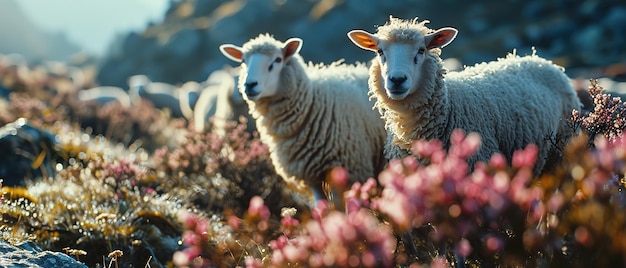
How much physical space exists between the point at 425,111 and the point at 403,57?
1.41 feet

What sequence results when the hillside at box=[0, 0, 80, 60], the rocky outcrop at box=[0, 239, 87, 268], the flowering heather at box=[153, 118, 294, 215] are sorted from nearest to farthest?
1. the rocky outcrop at box=[0, 239, 87, 268]
2. the flowering heather at box=[153, 118, 294, 215]
3. the hillside at box=[0, 0, 80, 60]

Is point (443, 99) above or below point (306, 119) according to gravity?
below

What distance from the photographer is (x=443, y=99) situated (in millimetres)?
4258

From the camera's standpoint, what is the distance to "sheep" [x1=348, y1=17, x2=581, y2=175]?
420cm

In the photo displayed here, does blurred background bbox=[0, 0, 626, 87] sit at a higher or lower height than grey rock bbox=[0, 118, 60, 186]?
higher

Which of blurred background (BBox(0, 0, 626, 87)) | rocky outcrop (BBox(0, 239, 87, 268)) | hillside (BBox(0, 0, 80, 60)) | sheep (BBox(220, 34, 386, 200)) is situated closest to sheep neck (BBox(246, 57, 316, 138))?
sheep (BBox(220, 34, 386, 200))

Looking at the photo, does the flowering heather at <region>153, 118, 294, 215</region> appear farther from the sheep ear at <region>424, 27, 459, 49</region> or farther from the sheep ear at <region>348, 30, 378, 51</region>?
the sheep ear at <region>424, 27, 459, 49</region>

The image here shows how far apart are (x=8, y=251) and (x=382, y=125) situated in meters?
3.64

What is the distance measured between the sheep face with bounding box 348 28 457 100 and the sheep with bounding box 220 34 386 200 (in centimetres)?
127

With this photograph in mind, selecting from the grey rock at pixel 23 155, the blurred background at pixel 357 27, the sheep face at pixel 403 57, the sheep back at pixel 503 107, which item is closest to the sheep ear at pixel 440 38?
the sheep face at pixel 403 57

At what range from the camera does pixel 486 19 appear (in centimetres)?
5250

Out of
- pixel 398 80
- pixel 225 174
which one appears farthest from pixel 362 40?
pixel 225 174

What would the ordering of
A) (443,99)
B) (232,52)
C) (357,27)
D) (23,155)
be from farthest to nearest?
(357,27) → (23,155) → (232,52) → (443,99)

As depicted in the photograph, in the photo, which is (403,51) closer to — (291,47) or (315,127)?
(315,127)
